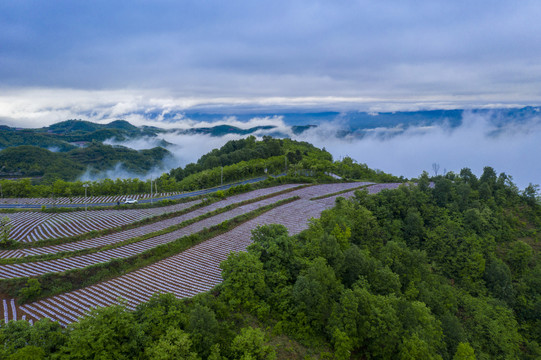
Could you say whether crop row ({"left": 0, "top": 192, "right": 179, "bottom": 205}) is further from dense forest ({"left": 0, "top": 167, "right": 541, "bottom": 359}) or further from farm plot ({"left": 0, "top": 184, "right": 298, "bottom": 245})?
dense forest ({"left": 0, "top": 167, "right": 541, "bottom": 359})

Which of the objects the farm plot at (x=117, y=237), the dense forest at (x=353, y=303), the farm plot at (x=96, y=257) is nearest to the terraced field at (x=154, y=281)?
the farm plot at (x=96, y=257)

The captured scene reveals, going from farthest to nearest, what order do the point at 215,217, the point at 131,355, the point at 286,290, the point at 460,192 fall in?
the point at 460,192, the point at 215,217, the point at 286,290, the point at 131,355

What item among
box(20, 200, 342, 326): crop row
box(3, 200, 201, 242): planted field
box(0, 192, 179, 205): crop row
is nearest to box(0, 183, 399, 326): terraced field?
box(20, 200, 342, 326): crop row

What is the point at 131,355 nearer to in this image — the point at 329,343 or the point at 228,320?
the point at 228,320

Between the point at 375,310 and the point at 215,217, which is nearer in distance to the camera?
the point at 375,310

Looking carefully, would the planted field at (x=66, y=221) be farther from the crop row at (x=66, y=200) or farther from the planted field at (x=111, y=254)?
the crop row at (x=66, y=200)

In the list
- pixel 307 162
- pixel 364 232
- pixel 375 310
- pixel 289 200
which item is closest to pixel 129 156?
pixel 307 162
